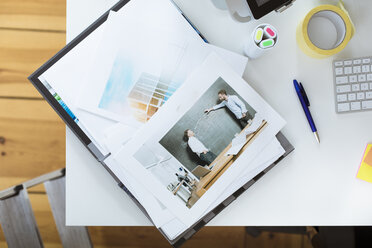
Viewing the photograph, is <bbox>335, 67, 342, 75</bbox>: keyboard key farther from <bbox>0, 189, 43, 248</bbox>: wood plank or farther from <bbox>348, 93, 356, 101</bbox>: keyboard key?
<bbox>0, 189, 43, 248</bbox>: wood plank

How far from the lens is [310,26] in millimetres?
771

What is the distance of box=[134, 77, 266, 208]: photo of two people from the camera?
74 cm

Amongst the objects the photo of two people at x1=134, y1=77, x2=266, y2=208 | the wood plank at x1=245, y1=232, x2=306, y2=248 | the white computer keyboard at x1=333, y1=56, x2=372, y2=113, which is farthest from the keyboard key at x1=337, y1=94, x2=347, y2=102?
the wood plank at x1=245, y1=232, x2=306, y2=248

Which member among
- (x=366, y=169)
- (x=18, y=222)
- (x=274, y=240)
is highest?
(x=18, y=222)

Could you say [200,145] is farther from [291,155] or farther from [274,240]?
[274,240]

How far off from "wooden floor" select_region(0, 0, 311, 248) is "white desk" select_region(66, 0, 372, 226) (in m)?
0.60

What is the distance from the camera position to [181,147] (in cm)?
74

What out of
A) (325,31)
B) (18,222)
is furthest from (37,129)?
(325,31)

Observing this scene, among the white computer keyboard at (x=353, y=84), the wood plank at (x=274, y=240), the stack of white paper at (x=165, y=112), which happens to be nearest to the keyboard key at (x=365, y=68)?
the white computer keyboard at (x=353, y=84)

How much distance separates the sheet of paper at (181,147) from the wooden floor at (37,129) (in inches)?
25.7

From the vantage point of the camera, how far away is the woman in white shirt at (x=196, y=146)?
74 centimetres

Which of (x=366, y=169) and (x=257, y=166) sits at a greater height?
(x=257, y=166)

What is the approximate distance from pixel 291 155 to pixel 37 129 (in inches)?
40.6

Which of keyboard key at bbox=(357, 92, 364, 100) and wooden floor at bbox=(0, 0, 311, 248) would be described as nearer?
keyboard key at bbox=(357, 92, 364, 100)
